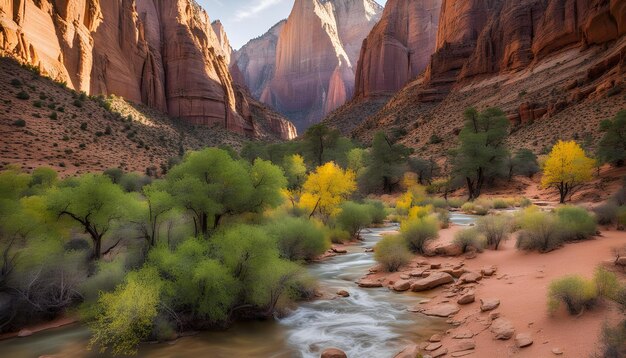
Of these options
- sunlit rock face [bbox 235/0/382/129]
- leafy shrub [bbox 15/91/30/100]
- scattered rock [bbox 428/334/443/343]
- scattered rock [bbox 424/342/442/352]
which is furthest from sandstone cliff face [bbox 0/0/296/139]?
sunlit rock face [bbox 235/0/382/129]

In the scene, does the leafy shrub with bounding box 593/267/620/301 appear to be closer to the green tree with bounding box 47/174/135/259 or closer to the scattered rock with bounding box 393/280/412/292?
the scattered rock with bounding box 393/280/412/292

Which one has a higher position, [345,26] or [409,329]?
[345,26]

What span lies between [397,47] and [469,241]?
10111 cm

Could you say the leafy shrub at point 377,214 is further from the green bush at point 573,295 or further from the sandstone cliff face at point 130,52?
the sandstone cliff face at point 130,52

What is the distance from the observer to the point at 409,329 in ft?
27.8

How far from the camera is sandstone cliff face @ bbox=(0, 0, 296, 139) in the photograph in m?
38.7

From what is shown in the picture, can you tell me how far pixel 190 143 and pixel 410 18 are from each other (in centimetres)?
8425

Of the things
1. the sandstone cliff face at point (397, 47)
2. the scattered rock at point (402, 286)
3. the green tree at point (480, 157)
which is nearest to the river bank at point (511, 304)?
the scattered rock at point (402, 286)

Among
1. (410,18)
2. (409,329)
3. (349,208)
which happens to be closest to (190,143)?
(349,208)

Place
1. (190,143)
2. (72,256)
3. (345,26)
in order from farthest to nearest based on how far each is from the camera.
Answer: (345,26) < (190,143) < (72,256)

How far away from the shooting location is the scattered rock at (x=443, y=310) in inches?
346

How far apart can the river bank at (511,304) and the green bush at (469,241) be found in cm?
49

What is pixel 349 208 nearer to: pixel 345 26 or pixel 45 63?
pixel 45 63

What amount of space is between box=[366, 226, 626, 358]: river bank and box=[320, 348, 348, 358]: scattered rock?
135cm
